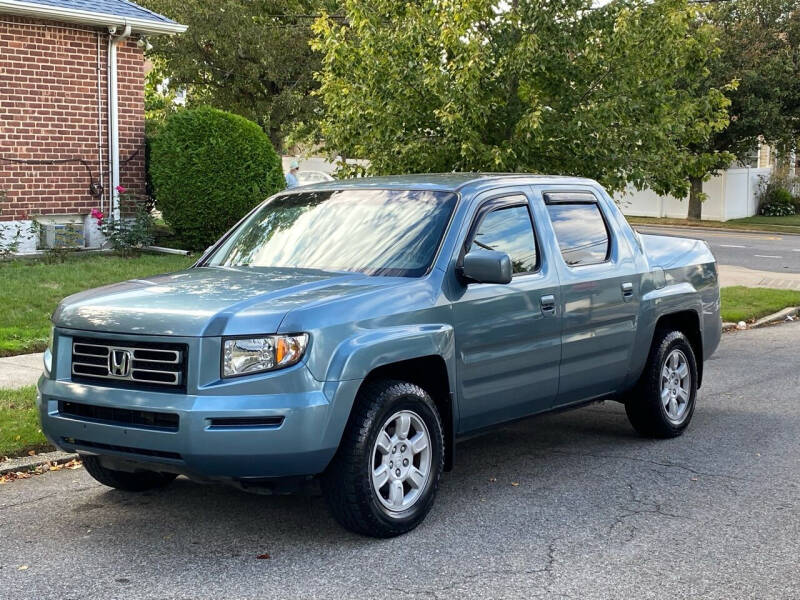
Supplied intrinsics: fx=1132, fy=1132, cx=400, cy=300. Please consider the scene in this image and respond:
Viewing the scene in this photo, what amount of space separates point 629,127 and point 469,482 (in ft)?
21.1

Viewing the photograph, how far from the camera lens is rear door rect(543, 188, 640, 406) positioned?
6848 millimetres

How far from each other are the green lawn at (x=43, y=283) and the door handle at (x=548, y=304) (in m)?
5.76

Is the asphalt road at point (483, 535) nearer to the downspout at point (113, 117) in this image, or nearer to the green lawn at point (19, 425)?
the green lawn at point (19, 425)

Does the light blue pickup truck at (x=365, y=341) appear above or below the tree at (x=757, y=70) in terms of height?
below

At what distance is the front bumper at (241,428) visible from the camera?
16.7ft

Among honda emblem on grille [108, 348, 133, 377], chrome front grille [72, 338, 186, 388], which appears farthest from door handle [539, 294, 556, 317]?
honda emblem on grille [108, 348, 133, 377]

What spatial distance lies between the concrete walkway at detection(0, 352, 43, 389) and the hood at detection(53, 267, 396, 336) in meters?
3.30

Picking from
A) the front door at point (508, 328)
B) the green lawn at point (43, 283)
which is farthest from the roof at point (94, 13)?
the front door at point (508, 328)

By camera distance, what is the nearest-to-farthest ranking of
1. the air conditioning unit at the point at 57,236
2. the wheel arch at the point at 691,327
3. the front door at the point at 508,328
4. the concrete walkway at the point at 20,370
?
1. the front door at the point at 508,328
2. the wheel arch at the point at 691,327
3. the concrete walkway at the point at 20,370
4. the air conditioning unit at the point at 57,236

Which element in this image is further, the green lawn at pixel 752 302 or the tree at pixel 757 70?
the tree at pixel 757 70

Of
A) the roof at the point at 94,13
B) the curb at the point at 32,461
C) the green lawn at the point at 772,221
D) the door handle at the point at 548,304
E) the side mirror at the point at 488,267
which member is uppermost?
the roof at the point at 94,13

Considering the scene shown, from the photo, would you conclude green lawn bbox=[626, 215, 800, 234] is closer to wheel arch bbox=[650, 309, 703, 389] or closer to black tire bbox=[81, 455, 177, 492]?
wheel arch bbox=[650, 309, 703, 389]

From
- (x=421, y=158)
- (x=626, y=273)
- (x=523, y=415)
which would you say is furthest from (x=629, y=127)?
(x=523, y=415)

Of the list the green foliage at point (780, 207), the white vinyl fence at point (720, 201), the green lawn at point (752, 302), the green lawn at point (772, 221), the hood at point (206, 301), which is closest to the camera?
the hood at point (206, 301)
